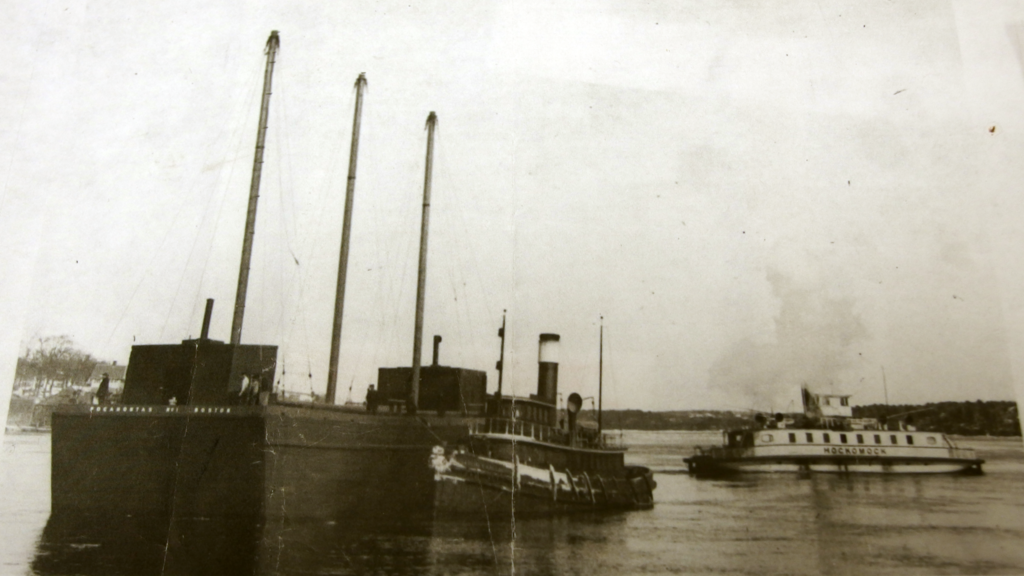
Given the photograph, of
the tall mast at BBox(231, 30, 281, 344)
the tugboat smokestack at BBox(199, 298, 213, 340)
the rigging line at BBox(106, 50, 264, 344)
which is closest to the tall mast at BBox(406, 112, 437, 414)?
the tall mast at BBox(231, 30, 281, 344)

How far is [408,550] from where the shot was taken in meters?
4.71

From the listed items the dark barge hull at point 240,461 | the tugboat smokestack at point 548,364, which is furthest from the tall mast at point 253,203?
the tugboat smokestack at point 548,364

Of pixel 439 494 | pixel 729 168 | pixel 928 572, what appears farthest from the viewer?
pixel 729 168

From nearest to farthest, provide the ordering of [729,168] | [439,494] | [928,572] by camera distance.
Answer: [928,572] → [439,494] → [729,168]

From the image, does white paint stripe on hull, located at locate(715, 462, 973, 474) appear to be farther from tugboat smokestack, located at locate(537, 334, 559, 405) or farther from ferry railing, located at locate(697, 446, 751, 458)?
tugboat smokestack, located at locate(537, 334, 559, 405)

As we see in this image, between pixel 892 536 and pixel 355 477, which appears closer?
pixel 892 536

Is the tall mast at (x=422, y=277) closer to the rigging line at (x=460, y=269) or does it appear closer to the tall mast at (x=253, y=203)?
the rigging line at (x=460, y=269)

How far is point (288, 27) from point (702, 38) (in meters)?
3.51

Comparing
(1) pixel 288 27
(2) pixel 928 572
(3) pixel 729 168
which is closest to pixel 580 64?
(3) pixel 729 168

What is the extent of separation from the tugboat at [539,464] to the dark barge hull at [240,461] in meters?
0.25

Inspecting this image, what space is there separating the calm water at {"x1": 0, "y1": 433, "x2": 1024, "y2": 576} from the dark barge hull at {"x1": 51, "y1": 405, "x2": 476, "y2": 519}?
0.47ft

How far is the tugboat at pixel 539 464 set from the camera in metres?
4.83

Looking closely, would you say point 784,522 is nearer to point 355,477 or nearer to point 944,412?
point 944,412

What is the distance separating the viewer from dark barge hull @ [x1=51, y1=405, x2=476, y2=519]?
4969 mm
